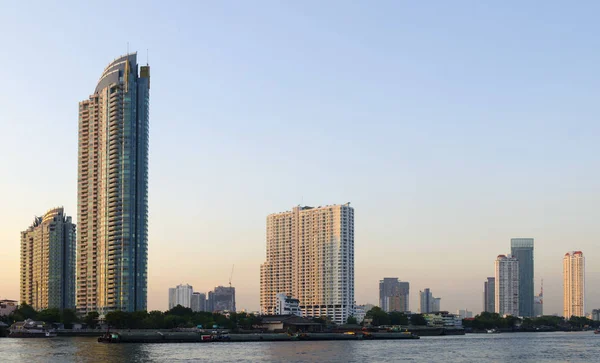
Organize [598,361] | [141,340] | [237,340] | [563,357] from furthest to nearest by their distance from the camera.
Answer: [237,340] < [141,340] < [563,357] < [598,361]

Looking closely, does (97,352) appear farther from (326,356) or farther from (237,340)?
(237,340)

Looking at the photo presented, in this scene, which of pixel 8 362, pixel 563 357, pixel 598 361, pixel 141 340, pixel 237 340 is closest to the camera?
pixel 8 362

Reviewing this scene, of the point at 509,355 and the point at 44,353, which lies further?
the point at 509,355

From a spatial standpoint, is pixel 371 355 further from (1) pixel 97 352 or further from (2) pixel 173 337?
(2) pixel 173 337

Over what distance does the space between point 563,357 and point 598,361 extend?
10.2 meters

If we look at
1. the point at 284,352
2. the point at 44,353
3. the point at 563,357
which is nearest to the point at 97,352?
the point at 44,353

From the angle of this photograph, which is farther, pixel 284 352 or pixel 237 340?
pixel 237 340

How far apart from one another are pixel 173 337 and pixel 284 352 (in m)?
47.7

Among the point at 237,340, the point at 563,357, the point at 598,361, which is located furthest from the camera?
the point at 237,340

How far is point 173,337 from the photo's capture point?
18725cm

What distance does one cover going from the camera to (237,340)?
199m

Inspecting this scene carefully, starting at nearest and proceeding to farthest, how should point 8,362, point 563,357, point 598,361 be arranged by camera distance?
point 8,362 → point 598,361 → point 563,357

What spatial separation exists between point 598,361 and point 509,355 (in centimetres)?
1804

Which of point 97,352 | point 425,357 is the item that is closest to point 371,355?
point 425,357
